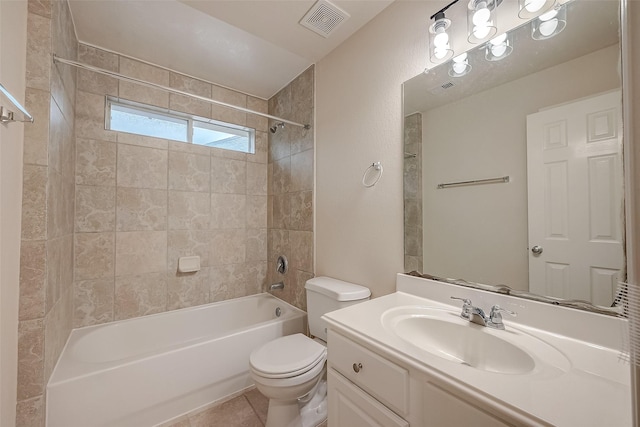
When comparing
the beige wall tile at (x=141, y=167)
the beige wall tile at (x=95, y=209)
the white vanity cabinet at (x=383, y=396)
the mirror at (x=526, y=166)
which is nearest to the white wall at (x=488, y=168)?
the mirror at (x=526, y=166)

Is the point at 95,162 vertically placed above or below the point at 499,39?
below

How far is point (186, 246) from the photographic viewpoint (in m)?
2.16

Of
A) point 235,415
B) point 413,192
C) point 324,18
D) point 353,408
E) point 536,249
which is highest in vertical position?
point 324,18

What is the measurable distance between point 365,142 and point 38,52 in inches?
65.1

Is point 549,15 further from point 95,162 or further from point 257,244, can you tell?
point 95,162

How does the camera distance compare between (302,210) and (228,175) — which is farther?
(228,175)

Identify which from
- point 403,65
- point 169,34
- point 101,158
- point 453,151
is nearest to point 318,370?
point 453,151

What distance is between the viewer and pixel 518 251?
998 millimetres

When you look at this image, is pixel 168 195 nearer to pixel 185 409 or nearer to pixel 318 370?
pixel 185 409

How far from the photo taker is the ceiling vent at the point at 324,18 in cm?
144

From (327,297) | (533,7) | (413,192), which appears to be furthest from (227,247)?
(533,7)

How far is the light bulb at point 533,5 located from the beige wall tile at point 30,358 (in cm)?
239

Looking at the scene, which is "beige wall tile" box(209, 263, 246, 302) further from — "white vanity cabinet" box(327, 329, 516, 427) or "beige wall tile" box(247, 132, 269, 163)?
"white vanity cabinet" box(327, 329, 516, 427)

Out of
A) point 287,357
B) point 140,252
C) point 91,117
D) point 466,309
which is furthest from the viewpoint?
point 140,252
